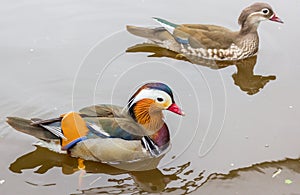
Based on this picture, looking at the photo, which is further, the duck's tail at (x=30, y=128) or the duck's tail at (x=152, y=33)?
the duck's tail at (x=152, y=33)

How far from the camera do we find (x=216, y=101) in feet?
15.5

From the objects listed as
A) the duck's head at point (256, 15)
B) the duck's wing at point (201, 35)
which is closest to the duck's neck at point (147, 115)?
the duck's wing at point (201, 35)

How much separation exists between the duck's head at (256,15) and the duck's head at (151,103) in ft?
6.87

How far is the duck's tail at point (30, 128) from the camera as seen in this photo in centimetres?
394

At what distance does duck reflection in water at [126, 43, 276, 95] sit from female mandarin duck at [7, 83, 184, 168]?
4.53 feet

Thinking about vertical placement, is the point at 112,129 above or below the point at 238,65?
below

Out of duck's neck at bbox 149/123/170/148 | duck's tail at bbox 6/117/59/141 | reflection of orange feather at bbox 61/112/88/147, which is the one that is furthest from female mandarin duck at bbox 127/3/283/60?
duck's tail at bbox 6/117/59/141

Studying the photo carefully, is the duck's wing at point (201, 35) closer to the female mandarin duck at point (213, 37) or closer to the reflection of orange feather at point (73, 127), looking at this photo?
the female mandarin duck at point (213, 37)

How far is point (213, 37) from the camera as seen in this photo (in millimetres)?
5473

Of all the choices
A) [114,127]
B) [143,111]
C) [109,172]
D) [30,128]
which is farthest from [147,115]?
[30,128]

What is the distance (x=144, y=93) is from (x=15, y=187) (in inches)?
47.7

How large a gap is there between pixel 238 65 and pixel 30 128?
258cm

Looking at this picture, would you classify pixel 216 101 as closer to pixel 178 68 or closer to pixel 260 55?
pixel 178 68

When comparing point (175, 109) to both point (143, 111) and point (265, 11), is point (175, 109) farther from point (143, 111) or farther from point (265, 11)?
point (265, 11)
